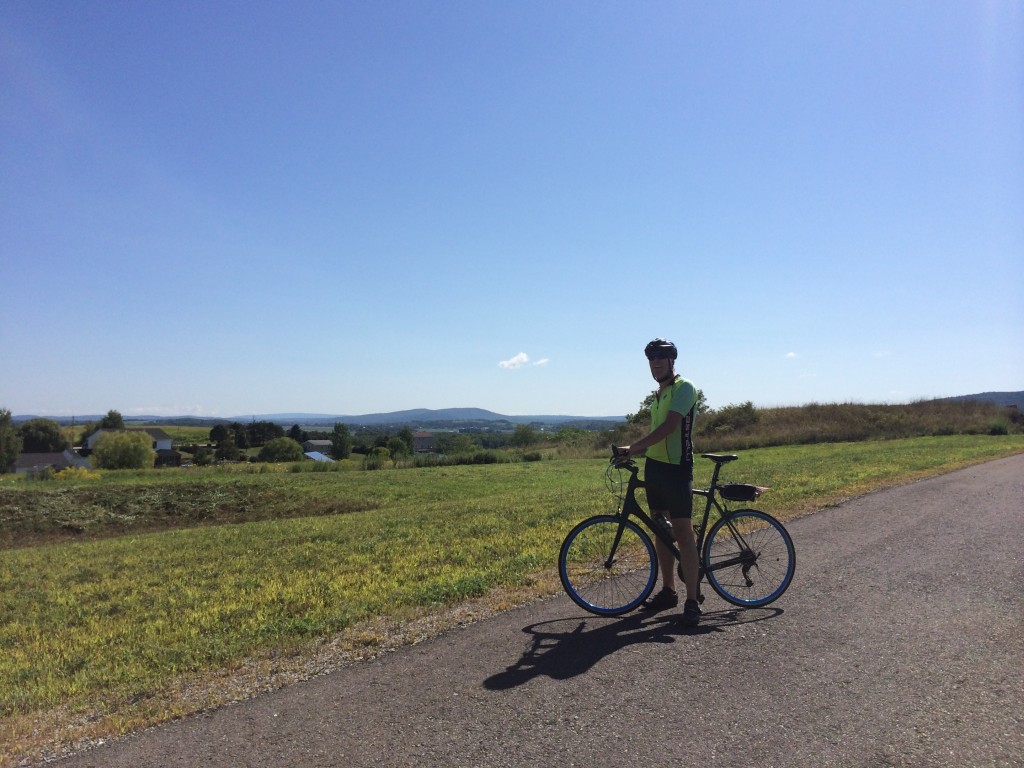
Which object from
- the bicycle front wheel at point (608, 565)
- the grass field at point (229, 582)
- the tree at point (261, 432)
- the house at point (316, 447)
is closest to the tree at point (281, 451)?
the tree at point (261, 432)

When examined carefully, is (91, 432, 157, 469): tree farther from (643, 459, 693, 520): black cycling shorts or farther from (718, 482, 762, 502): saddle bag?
(718, 482, 762, 502): saddle bag

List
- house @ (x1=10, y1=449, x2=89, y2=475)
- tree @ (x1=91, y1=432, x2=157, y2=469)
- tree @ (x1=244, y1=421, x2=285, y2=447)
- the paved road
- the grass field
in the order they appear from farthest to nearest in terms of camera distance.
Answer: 1. tree @ (x1=244, y1=421, x2=285, y2=447)
2. house @ (x1=10, y1=449, x2=89, y2=475)
3. tree @ (x1=91, y1=432, x2=157, y2=469)
4. the grass field
5. the paved road

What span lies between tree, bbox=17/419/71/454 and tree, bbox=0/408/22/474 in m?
29.9

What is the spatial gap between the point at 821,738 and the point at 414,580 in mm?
5020

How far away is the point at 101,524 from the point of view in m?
17.8

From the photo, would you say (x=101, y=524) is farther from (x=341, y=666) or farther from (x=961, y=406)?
(x=961, y=406)

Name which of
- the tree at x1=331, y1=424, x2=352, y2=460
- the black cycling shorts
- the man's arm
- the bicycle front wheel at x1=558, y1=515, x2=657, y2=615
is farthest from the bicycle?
the tree at x1=331, y1=424, x2=352, y2=460

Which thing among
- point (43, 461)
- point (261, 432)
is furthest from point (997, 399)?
point (261, 432)

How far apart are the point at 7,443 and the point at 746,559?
88.8 meters

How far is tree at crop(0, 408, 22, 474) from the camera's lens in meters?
70.0

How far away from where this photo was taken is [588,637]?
16.5 feet

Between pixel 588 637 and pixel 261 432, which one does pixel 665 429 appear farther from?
pixel 261 432

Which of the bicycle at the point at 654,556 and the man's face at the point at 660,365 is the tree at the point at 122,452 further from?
the man's face at the point at 660,365

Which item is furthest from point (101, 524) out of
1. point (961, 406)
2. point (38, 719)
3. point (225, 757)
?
point (961, 406)
